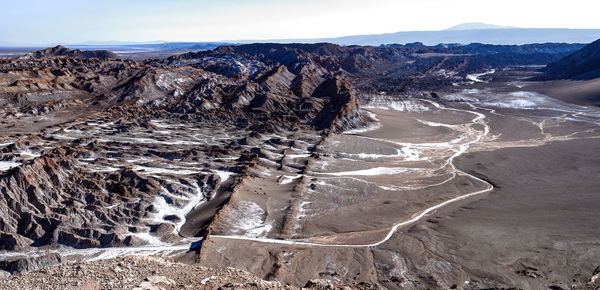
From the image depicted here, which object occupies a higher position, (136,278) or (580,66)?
(580,66)

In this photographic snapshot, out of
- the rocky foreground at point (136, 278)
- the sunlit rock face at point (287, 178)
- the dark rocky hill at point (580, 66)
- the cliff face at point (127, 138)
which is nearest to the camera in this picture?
the rocky foreground at point (136, 278)

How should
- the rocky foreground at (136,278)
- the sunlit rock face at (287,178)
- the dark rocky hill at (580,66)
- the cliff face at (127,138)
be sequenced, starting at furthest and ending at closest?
1. the dark rocky hill at (580,66)
2. the cliff face at (127,138)
3. the sunlit rock face at (287,178)
4. the rocky foreground at (136,278)

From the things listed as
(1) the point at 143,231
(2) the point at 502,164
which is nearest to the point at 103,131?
(1) the point at 143,231

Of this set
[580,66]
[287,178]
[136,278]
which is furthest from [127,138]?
[580,66]

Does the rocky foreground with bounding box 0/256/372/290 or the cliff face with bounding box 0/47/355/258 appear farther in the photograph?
the cliff face with bounding box 0/47/355/258

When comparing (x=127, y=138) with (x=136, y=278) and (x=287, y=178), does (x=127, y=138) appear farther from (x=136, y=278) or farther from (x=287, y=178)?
(x=136, y=278)

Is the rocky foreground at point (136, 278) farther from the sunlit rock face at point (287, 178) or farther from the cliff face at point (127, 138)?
the cliff face at point (127, 138)

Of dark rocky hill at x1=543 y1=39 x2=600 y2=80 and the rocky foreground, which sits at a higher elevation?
dark rocky hill at x1=543 y1=39 x2=600 y2=80

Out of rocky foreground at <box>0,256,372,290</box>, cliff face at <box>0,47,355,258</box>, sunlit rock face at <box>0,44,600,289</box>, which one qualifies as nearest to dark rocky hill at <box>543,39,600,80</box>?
sunlit rock face at <box>0,44,600,289</box>

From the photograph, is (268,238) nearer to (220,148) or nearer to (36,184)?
(36,184)

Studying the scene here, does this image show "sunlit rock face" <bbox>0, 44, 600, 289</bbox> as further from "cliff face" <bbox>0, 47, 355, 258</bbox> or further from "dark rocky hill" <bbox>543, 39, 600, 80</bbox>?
"dark rocky hill" <bbox>543, 39, 600, 80</bbox>

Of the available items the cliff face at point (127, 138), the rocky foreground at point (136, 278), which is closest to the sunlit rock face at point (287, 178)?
the cliff face at point (127, 138)

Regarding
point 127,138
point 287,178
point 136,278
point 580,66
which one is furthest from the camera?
point 580,66

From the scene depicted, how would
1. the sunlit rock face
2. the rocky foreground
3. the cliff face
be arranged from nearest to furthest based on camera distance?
the rocky foreground < the sunlit rock face < the cliff face
